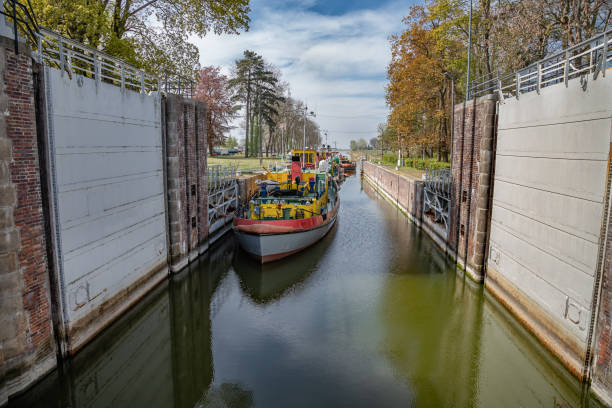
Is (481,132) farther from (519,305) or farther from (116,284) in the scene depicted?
(116,284)

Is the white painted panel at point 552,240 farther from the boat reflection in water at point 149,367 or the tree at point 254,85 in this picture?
the tree at point 254,85

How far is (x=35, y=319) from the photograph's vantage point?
7.12 meters

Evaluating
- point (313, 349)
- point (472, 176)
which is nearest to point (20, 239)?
point (313, 349)

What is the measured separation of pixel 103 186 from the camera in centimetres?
957

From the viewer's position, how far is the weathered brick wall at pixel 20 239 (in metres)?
6.46

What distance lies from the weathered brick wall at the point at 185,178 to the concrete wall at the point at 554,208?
35.7 ft

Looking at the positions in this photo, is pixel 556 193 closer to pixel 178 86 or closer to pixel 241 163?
pixel 178 86

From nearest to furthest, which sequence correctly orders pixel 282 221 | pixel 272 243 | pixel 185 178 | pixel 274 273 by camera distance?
pixel 185 178
pixel 274 273
pixel 272 243
pixel 282 221

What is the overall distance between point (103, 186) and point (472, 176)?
11821 millimetres

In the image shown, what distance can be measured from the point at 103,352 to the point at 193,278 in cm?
562

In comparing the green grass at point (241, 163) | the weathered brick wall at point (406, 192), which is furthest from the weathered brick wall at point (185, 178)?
the green grass at point (241, 163)

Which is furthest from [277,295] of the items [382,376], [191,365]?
[382,376]

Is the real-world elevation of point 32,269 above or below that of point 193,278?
above

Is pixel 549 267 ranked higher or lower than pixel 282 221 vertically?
higher
